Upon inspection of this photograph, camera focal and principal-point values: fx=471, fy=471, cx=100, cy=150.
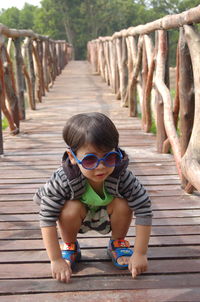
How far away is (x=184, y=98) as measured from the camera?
3.29 metres

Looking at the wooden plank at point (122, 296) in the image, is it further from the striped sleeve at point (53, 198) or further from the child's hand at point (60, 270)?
the striped sleeve at point (53, 198)

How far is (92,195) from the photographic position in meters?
2.16

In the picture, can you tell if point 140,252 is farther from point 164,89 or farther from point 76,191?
point 164,89

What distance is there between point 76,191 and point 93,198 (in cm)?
10

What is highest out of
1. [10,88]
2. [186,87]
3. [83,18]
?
[83,18]

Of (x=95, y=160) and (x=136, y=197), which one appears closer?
(x=95, y=160)

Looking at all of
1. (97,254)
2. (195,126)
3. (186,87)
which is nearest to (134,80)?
(186,87)

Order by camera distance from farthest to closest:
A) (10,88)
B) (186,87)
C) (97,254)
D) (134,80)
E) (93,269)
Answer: (134,80) < (10,88) < (186,87) < (97,254) < (93,269)

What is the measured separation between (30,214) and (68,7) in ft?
156

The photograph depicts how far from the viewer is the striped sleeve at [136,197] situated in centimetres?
213

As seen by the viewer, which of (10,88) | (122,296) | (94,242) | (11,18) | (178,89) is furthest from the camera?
(11,18)

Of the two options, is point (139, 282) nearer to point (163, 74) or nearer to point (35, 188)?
point (35, 188)

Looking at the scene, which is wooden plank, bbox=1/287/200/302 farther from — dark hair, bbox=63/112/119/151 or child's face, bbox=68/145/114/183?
dark hair, bbox=63/112/119/151

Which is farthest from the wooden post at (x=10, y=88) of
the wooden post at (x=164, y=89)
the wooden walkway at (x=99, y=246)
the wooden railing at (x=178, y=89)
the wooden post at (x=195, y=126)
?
the wooden post at (x=195, y=126)
